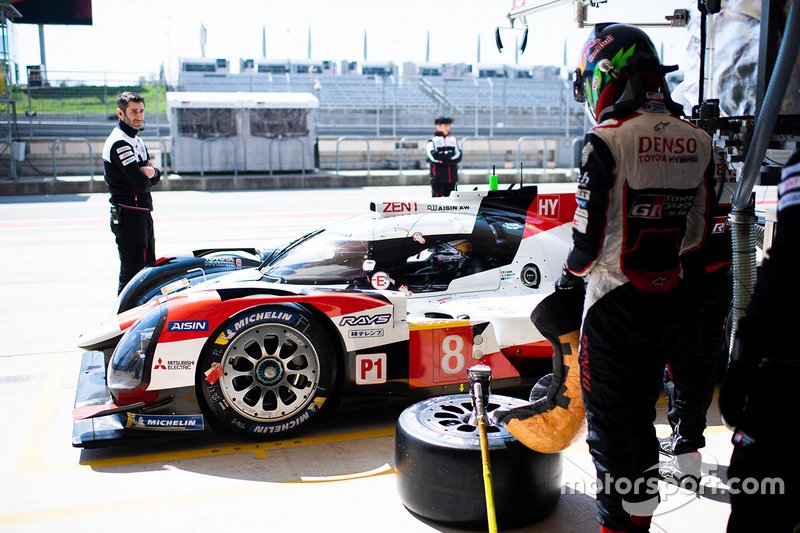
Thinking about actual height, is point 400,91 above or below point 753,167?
above

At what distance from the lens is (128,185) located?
24.5 ft

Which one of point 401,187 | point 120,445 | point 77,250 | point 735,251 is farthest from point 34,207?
point 735,251

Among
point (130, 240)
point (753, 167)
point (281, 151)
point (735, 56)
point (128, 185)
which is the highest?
point (735, 56)

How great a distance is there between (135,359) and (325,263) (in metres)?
1.37

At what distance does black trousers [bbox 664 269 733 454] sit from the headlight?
2662 millimetres

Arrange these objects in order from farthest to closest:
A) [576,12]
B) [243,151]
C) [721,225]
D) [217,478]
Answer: [243,151] → [576,12] → [721,225] → [217,478]

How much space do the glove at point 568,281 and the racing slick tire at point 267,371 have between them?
167cm

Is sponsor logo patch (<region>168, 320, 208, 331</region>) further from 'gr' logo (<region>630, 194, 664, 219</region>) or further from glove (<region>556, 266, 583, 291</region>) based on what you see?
'gr' logo (<region>630, 194, 664, 219</region>)

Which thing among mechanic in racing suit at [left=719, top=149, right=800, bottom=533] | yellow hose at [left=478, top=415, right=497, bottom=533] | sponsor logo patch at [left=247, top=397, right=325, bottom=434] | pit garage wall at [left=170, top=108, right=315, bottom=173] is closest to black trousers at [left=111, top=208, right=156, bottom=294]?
sponsor logo patch at [left=247, top=397, right=325, bottom=434]

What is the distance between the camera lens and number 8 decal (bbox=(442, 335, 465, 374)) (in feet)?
15.5

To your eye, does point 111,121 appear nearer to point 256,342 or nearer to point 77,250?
point 77,250

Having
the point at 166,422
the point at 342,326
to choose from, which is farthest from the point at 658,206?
the point at 166,422

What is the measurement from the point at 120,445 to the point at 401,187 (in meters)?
18.2

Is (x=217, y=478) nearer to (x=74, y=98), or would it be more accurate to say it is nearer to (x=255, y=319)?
(x=255, y=319)
